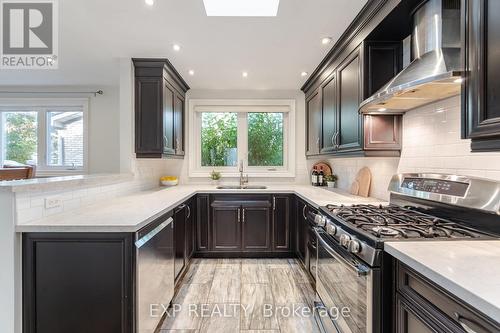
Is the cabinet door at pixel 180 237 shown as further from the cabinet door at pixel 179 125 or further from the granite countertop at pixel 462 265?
the granite countertop at pixel 462 265

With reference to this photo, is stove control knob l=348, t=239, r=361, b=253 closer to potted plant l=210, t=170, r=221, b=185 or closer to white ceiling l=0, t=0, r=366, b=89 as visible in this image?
white ceiling l=0, t=0, r=366, b=89

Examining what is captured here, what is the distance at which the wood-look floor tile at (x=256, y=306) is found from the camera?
213cm

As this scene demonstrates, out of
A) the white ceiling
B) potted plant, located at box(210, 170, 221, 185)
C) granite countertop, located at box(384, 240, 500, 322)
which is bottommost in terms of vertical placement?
granite countertop, located at box(384, 240, 500, 322)

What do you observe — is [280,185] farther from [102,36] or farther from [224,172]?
[102,36]

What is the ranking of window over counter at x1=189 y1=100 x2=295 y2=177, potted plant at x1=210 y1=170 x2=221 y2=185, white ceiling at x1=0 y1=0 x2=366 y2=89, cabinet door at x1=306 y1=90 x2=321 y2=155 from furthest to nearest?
window over counter at x1=189 y1=100 x2=295 y2=177
potted plant at x1=210 y1=170 x2=221 y2=185
cabinet door at x1=306 y1=90 x2=321 y2=155
white ceiling at x1=0 y1=0 x2=366 y2=89

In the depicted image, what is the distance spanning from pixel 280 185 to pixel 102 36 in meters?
2.87

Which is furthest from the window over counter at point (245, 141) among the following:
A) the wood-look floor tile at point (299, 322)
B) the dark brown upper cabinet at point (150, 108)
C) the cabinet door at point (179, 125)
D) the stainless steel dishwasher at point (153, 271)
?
the wood-look floor tile at point (299, 322)

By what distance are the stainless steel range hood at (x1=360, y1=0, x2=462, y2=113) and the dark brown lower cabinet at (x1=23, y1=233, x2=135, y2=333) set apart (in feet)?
6.13

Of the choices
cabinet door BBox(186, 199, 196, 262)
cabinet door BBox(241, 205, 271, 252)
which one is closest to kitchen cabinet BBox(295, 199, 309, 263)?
cabinet door BBox(241, 205, 271, 252)

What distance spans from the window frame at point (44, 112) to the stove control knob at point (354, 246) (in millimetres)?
4310

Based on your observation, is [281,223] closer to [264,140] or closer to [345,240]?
[264,140]

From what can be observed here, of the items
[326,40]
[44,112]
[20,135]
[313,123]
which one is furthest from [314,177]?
[20,135]

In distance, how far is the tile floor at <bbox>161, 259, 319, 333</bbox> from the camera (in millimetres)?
2123

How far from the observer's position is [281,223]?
3.50 m
